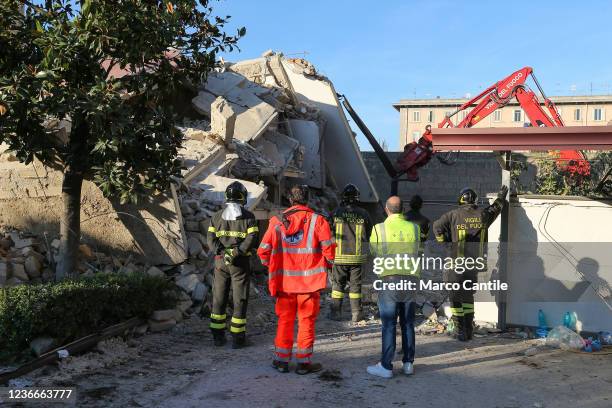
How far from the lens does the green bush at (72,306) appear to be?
4941 mm

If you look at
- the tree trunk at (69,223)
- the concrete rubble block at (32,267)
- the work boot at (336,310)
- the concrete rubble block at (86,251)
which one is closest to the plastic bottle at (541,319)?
the work boot at (336,310)

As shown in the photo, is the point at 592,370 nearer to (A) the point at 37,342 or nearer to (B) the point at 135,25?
(A) the point at 37,342

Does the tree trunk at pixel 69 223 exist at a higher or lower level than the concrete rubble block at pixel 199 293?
higher

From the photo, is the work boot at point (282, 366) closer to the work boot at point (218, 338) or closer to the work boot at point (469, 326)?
the work boot at point (218, 338)

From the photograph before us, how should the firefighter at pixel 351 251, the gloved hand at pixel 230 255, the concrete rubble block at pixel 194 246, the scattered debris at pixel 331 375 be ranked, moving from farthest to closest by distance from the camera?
the concrete rubble block at pixel 194 246, the firefighter at pixel 351 251, the gloved hand at pixel 230 255, the scattered debris at pixel 331 375

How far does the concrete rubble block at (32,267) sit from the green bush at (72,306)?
1.20m

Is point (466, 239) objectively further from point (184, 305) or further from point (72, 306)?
point (72, 306)

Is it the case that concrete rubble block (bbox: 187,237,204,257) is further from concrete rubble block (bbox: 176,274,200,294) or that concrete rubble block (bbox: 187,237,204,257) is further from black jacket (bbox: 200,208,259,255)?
black jacket (bbox: 200,208,259,255)

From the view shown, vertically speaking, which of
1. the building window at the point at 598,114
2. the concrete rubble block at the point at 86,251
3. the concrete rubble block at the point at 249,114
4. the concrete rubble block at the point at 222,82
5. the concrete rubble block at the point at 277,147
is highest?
the building window at the point at 598,114

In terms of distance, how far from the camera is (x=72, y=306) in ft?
17.4

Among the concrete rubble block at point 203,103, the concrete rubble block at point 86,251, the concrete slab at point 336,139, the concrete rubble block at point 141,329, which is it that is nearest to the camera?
the concrete rubble block at point 141,329

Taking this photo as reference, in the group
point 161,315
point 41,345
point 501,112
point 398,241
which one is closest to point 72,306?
point 41,345

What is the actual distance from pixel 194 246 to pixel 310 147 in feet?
22.5

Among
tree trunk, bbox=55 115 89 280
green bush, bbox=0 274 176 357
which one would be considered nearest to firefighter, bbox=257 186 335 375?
green bush, bbox=0 274 176 357
